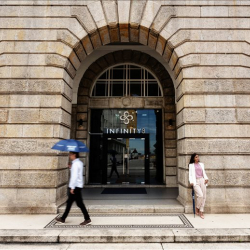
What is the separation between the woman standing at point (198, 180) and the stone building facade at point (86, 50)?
49 cm

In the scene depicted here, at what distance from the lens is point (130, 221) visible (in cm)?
610

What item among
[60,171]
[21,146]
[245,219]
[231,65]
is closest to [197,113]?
[231,65]

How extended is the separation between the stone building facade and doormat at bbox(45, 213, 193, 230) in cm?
95

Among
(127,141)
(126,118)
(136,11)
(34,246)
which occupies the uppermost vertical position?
(136,11)

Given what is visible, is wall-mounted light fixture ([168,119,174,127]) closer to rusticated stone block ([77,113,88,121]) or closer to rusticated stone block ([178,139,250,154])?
rusticated stone block ([178,139,250,154])

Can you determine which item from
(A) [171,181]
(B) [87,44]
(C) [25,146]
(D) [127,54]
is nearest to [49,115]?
(C) [25,146]

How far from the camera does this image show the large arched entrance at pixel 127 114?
1234 centimetres

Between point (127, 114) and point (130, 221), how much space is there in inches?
292

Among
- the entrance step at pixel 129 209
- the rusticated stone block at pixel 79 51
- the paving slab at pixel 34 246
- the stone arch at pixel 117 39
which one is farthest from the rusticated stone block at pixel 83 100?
the paving slab at pixel 34 246

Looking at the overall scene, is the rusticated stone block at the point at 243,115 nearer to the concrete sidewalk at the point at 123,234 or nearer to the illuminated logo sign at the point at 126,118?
the concrete sidewalk at the point at 123,234

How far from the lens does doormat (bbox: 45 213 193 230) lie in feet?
18.7

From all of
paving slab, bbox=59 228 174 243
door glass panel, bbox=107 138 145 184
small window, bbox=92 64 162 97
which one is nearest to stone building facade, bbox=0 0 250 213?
paving slab, bbox=59 228 174 243

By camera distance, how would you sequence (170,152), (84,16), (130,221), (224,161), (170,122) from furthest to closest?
(170,122), (170,152), (84,16), (224,161), (130,221)

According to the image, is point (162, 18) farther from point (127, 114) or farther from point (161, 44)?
point (127, 114)
